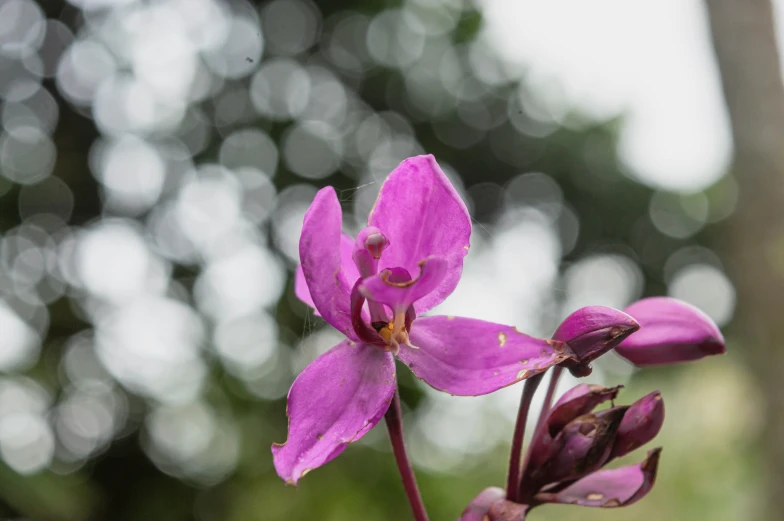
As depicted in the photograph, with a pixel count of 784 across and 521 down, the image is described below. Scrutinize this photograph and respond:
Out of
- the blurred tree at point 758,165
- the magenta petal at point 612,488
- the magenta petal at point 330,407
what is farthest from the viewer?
the blurred tree at point 758,165

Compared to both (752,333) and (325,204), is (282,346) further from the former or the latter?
(325,204)

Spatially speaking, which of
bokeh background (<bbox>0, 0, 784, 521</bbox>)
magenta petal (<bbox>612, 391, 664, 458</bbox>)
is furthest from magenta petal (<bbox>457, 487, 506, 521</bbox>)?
bokeh background (<bbox>0, 0, 784, 521</bbox>)

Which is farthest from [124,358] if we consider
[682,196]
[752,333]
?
[682,196]

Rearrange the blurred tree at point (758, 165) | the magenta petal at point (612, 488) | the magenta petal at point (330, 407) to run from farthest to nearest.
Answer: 1. the blurred tree at point (758, 165)
2. the magenta petal at point (612, 488)
3. the magenta petal at point (330, 407)

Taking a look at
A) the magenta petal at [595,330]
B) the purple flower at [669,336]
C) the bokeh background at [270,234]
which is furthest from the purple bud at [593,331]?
the bokeh background at [270,234]

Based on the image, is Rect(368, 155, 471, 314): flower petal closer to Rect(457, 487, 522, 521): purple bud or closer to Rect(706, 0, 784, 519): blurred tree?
Rect(457, 487, 522, 521): purple bud

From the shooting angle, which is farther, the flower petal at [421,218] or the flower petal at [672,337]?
the flower petal at [672,337]

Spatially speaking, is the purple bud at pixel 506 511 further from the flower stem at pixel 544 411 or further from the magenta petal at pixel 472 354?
the magenta petal at pixel 472 354
